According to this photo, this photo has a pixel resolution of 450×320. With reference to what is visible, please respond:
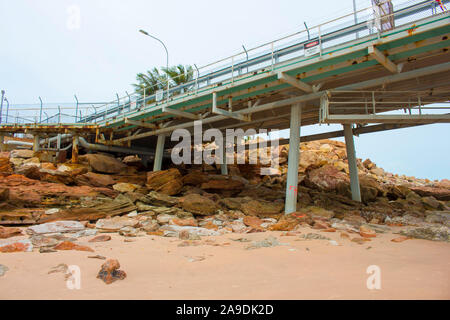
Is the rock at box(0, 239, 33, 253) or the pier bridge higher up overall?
the pier bridge

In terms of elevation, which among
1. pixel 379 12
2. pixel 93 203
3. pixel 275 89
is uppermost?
pixel 379 12

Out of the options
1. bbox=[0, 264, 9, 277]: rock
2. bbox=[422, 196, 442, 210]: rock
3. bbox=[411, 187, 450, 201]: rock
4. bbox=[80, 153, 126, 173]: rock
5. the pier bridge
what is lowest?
bbox=[0, 264, 9, 277]: rock

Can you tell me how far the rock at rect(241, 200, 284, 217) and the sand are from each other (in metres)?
5.41

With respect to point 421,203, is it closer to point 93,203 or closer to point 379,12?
point 379,12

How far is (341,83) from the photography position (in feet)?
43.4

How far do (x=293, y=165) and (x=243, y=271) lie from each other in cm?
893

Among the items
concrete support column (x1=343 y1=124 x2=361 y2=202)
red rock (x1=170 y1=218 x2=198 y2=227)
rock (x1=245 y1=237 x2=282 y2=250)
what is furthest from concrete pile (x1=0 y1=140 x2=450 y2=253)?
rock (x1=245 y1=237 x2=282 y2=250)

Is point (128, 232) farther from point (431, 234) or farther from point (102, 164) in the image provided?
point (102, 164)

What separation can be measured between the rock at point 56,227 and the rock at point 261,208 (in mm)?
6974

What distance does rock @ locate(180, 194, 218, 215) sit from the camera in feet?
42.0

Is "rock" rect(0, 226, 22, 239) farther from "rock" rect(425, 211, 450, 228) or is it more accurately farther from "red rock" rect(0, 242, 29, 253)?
"rock" rect(425, 211, 450, 228)

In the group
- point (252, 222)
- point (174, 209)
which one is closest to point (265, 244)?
point (252, 222)

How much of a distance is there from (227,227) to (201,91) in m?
7.55
